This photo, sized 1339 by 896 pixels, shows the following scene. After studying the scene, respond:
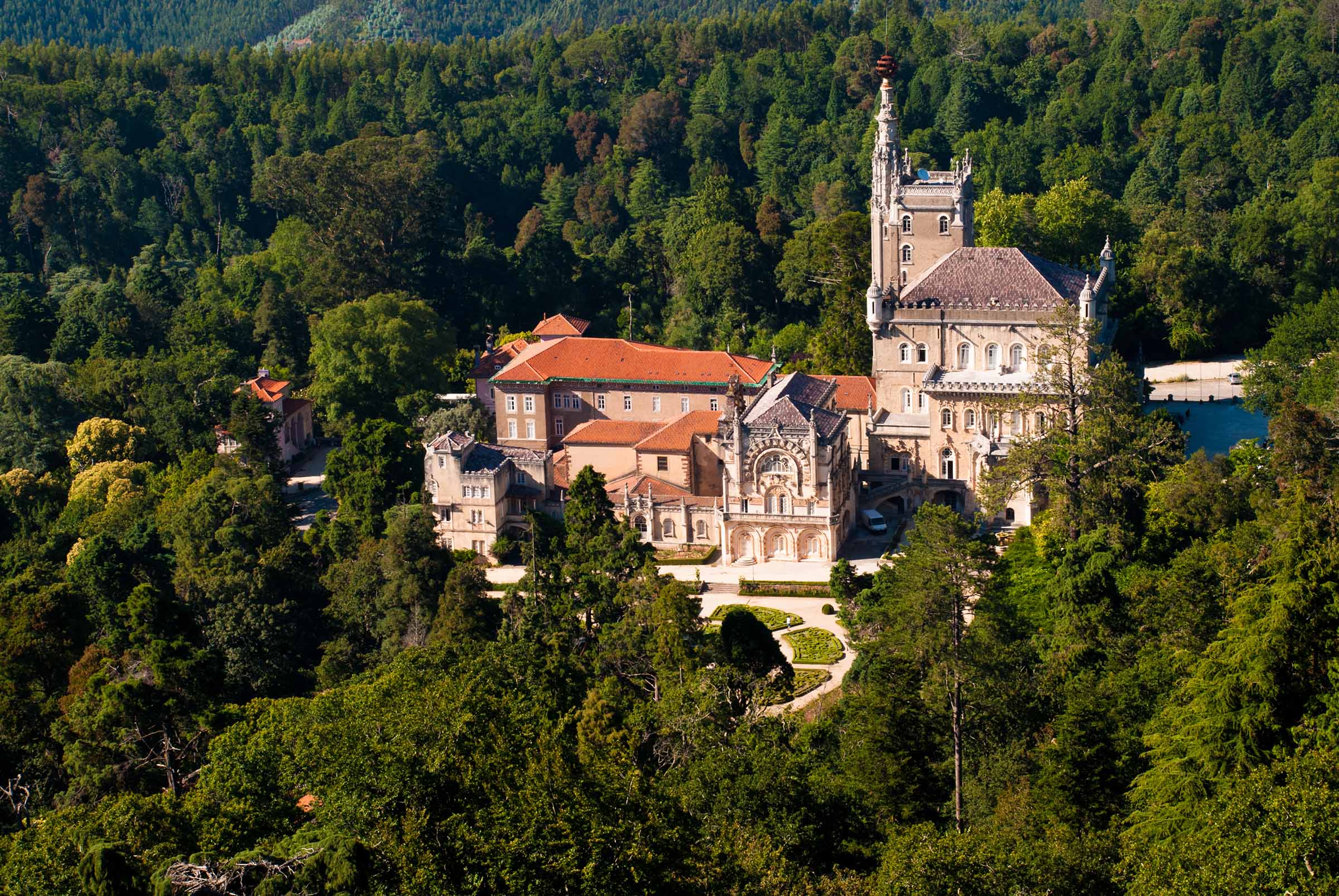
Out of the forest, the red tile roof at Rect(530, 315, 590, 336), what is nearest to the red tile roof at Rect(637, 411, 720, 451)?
the forest

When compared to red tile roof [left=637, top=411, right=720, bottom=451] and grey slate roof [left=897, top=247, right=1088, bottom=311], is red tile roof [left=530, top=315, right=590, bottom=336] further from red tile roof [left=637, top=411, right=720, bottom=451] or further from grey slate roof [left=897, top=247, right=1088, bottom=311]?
grey slate roof [left=897, top=247, right=1088, bottom=311]

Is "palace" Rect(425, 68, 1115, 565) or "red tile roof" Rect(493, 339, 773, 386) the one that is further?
"red tile roof" Rect(493, 339, 773, 386)

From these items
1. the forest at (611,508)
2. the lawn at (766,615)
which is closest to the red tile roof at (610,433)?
the forest at (611,508)

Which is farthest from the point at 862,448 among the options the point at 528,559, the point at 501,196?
the point at 501,196

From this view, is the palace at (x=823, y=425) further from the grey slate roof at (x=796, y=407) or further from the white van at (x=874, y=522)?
the white van at (x=874, y=522)

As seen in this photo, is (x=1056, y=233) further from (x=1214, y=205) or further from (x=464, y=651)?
(x=464, y=651)

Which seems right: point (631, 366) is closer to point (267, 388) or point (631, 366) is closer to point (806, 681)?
point (267, 388)
